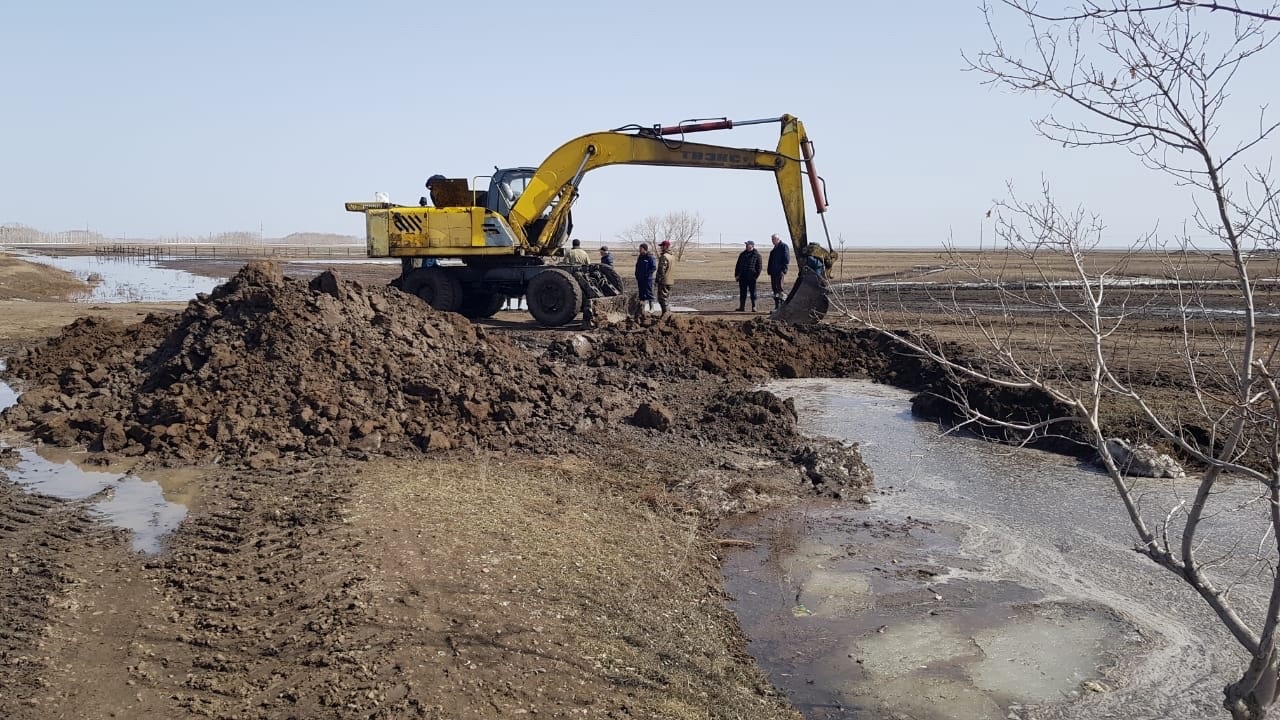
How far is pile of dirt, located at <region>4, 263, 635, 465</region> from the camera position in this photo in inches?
368

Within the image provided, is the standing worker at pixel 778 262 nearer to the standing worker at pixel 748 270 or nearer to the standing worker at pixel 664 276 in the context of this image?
the standing worker at pixel 748 270

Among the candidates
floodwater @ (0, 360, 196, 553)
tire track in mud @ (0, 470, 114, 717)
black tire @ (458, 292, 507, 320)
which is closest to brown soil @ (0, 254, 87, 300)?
black tire @ (458, 292, 507, 320)

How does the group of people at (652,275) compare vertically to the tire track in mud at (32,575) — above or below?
above

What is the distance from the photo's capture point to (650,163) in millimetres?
17609

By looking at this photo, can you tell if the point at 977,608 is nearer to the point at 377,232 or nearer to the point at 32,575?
the point at 32,575

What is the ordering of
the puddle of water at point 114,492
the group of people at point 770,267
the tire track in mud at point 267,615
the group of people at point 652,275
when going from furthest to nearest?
the group of people at point 770,267 < the group of people at point 652,275 < the puddle of water at point 114,492 < the tire track in mud at point 267,615

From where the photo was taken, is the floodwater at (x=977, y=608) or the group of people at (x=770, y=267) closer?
the floodwater at (x=977, y=608)

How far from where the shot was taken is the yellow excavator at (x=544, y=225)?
658 inches

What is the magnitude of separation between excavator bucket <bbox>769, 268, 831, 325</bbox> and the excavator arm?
440mm

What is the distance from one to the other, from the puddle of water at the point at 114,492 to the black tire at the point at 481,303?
33.7ft

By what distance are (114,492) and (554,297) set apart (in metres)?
10.3

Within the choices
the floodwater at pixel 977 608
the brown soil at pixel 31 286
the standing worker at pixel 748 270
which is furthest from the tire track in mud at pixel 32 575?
the brown soil at pixel 31 286

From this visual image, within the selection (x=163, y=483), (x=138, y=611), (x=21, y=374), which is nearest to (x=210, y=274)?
(x=21, y=374)

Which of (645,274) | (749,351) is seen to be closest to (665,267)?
(645,274)
